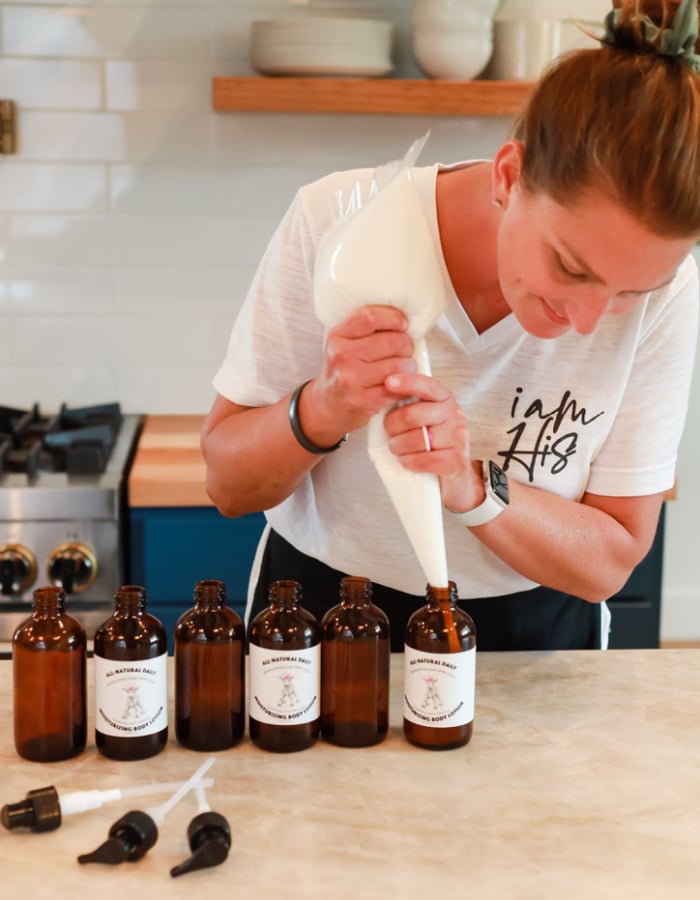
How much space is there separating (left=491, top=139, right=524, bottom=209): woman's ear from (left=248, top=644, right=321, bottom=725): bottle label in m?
0.47

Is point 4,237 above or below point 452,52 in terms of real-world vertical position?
below

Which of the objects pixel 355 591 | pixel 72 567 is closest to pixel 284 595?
pixel 355 591

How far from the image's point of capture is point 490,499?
4.18 ft

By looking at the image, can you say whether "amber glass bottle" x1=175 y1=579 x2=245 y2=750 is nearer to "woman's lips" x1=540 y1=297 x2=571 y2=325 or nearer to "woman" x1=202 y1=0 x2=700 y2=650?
"woman" x1=202 y1=0 x2=700 y2=650

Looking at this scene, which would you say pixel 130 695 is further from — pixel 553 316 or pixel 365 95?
pixel 365 95

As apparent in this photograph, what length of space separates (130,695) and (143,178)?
1841mm

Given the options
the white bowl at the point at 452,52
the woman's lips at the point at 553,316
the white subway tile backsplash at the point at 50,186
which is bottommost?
the woman's lips at the point at 553,316

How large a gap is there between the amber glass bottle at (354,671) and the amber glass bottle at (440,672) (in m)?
0.03

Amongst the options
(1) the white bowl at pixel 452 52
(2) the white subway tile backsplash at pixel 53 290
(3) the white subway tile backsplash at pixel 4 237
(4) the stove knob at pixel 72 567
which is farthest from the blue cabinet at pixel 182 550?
(1) the white bowl at pixel 452 52

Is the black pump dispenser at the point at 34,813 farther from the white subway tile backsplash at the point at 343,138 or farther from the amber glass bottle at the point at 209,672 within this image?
the white subway tile backsplash at the point at 343,138

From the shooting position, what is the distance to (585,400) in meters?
1.40

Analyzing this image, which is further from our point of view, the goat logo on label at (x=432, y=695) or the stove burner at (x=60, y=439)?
the stove burner at (x=60, y=439)

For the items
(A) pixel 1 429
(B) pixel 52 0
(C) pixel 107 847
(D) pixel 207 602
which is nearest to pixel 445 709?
(D) pixel 207 602

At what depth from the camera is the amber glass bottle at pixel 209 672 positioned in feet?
3.79
